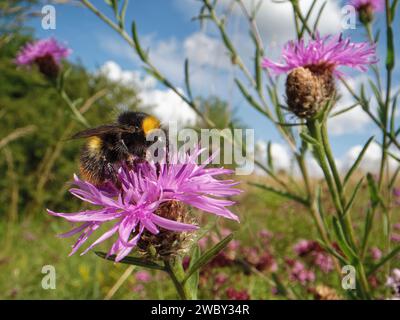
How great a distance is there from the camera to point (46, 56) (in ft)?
8.48

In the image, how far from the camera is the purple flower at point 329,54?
4.33 ft

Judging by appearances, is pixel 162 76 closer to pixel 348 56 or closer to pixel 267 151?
pixel 267 151

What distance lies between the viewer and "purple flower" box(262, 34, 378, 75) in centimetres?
132

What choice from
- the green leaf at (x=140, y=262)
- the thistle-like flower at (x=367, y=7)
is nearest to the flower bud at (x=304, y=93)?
the green leaf at (x=140, y=262)

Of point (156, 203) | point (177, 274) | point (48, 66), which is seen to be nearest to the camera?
point (156, 203)

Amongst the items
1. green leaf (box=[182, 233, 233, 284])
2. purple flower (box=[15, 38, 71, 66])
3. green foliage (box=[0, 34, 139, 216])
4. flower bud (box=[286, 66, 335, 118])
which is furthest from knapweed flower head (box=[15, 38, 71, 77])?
green foliage (box=[0, 34, 139, 216])

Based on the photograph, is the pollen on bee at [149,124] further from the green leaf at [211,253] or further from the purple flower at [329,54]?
the purple flower at [329,54]

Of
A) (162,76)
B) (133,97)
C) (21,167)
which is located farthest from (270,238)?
(133,97)

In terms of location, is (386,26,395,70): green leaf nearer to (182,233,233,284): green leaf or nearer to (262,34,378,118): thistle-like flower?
(262,34,378,118): thistle-like flower

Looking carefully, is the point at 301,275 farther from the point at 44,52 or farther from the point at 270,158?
the point at 44,52

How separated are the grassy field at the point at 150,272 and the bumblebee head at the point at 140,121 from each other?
721 mm

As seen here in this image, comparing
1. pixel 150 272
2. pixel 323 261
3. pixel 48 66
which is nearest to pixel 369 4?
pixel 323 261

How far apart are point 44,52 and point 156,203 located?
2.13 metres

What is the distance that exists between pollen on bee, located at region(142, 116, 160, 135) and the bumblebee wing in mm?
53
